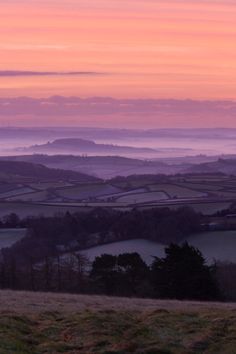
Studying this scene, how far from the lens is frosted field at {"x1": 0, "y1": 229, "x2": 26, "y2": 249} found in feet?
162

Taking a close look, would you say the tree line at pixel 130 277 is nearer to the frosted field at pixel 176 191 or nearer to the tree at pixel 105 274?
the tree at pixel 105 274

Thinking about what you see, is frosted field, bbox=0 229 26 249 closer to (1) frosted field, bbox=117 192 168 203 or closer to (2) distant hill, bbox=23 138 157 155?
(1) frosted field, bbox=117 192 168 203

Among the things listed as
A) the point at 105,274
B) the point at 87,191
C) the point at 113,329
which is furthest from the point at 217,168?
the point at 113,329

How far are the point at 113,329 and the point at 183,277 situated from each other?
34.5 ft

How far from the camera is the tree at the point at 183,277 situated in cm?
Result: 2319

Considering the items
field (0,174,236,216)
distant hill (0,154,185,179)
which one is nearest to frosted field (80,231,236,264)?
field (0,174,236,216)

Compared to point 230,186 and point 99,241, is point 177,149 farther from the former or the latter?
point 99,241

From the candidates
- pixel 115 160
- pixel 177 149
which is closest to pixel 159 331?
pixel 115 160

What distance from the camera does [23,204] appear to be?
64.4 metres

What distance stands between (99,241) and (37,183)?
3339 cm

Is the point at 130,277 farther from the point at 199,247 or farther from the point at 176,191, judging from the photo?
the point at 176,191

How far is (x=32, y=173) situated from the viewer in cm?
8950

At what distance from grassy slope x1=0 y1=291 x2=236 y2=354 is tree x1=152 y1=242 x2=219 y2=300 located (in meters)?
6.50

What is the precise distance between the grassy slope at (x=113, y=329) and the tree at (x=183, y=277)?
6.50 meters
